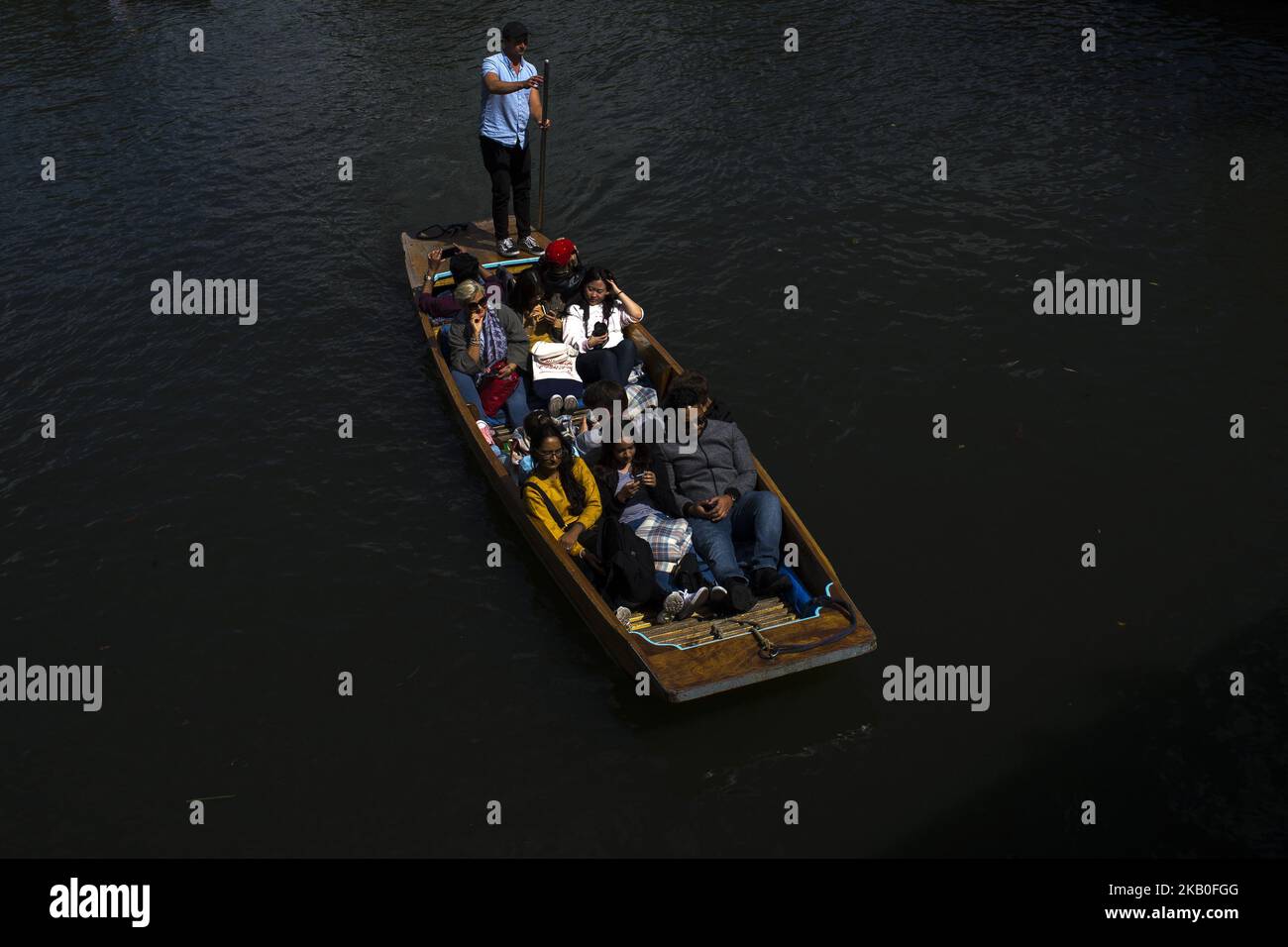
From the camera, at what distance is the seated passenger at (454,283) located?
1460 cm

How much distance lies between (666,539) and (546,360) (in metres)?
3.84

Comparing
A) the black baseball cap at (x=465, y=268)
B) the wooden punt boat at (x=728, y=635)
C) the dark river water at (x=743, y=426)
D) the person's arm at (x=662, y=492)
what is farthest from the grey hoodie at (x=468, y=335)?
the person's arm at (x=662, y=492)

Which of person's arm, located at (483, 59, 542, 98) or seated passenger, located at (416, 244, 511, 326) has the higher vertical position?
person's arm, located at (483, 59, 542, 98)

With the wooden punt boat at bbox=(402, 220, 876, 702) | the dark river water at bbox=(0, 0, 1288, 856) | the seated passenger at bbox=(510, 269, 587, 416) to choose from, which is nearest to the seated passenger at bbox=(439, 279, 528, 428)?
the seated passenger at bbox=(510, 269, 587, 416)

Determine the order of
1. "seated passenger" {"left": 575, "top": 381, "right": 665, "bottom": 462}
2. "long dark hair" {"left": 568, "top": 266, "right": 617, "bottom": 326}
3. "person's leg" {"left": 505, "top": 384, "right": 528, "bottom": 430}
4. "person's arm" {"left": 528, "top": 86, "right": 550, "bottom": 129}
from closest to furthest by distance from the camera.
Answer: "seated passenger" {"left": 575, "top": 381, "right": 665, "bottom": 462} < "person's leg" {"left": 505, "top": 384, "right": 528, "bottom": 430} < "long dark hair" {"left": 568, "top": 266, "right": 617, "bottom": 326} < "person's arm" {"left": 528, "top": 86, "right": 550, "bottom": 129}

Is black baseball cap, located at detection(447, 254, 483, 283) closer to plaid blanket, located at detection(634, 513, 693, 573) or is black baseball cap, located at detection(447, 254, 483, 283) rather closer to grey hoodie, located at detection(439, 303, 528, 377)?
grey hoodie, located at detection(439, 303, 528, 377)

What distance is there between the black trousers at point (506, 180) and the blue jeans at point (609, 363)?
3.85 m

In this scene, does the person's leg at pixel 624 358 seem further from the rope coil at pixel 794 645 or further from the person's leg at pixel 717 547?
the rope coil at pixel 794 645

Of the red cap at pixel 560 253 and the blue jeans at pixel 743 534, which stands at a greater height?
the red cap at pixel 560 253

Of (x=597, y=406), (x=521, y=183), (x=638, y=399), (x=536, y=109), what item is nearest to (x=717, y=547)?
(x=597, y=406)

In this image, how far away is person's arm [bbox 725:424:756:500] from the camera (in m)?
11.4

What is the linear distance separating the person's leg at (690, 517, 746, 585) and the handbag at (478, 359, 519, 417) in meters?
3.59

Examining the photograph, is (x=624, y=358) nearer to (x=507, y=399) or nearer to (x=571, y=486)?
(x=507, y=399)

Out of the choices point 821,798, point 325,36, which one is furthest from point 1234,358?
point 325,36
